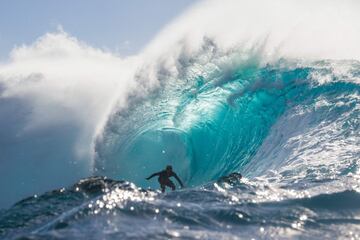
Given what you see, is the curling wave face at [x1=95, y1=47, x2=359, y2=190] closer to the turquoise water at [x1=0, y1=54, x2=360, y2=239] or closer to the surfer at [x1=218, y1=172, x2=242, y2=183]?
the turquoise water at [x1=0, y1=54, x2=360, y2=239]

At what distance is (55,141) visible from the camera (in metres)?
21.5

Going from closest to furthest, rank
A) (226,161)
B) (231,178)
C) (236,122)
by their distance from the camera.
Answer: (231,178) → (226,161) → (236,122)

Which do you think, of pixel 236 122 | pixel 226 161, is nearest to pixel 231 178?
pixel 226 161

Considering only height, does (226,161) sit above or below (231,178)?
above

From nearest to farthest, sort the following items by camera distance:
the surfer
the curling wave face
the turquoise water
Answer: the turquoise water < the surfer < the curling wave face

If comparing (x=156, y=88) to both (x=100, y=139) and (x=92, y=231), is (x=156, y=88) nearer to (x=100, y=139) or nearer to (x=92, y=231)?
(x=100, y=139)

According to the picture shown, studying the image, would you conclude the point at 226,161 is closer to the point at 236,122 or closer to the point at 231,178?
the point at 236,122

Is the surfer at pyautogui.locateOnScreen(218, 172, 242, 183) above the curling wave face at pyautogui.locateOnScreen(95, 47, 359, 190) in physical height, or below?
below

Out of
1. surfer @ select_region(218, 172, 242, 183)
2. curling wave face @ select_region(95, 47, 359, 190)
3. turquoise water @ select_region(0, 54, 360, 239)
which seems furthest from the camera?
curling wave face @ select_region(95, 47, 359, 190)

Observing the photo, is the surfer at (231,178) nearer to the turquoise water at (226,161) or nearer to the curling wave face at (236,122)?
the turquoise water at (226,161)

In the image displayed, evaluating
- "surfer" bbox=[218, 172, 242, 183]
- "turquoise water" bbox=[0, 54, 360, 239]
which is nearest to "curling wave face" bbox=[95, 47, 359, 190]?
"turquoise water" bbox=[0, 54, 360, 239]

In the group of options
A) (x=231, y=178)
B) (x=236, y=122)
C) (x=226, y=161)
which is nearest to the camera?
(x=231, y=178)

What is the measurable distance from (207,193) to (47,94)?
18664 mm

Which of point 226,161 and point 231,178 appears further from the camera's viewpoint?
point 226,161
